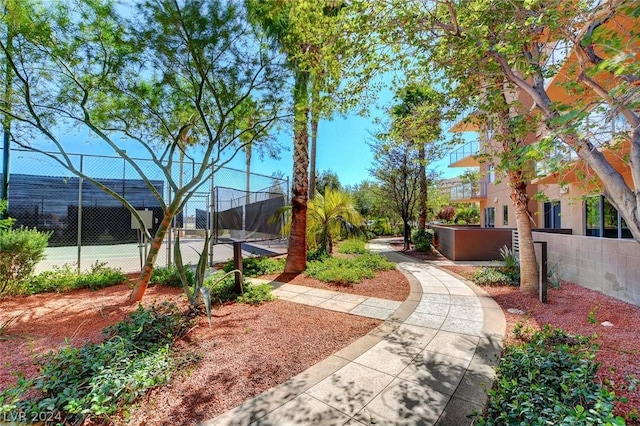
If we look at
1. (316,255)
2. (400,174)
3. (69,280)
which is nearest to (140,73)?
(69,280)

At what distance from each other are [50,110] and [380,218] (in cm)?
2050

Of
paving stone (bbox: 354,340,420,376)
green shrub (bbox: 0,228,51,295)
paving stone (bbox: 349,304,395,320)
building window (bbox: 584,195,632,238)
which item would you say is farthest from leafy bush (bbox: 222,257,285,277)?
building window (bbox: 584,195,632,238)

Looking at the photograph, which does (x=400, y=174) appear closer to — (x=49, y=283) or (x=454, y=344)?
(x=454, y=344)

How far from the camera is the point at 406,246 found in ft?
42.9

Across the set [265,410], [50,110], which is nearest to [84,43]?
[50,110]

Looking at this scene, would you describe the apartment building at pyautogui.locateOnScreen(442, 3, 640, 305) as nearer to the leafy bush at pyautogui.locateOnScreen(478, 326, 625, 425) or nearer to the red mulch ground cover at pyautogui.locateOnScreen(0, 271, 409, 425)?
the leafy bush at pyautogui.locateOnScreen(478, 326, 625, 425)

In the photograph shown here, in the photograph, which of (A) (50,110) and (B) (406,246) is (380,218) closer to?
(B) (406,246)

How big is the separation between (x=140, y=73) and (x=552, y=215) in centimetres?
1603

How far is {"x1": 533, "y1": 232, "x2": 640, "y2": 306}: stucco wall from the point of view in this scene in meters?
4.68

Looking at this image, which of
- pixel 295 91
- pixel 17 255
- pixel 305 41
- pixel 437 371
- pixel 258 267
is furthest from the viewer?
pixel 258 267

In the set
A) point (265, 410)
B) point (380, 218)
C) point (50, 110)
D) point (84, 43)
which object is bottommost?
point (265, 410)

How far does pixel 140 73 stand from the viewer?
190 inches

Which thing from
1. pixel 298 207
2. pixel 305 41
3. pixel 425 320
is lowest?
pixel 425 320

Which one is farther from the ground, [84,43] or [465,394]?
[84,43]
